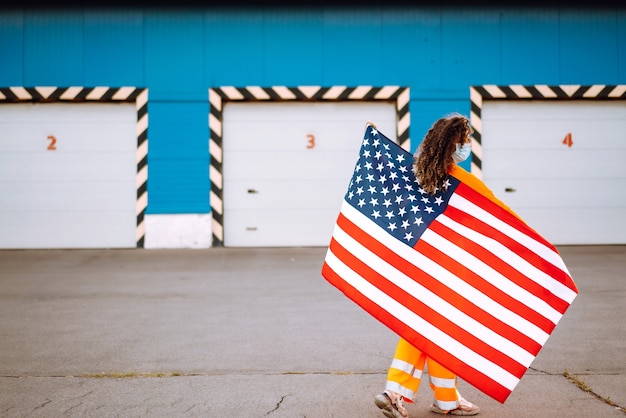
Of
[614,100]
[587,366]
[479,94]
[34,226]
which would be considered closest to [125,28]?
[34,226]

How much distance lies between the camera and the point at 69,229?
1331 centimetres

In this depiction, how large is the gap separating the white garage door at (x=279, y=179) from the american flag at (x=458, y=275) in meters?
9.11

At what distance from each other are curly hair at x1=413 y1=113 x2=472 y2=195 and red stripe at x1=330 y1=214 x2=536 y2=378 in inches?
19.3

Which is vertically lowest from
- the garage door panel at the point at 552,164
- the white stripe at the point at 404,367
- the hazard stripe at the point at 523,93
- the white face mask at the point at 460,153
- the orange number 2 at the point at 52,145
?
the white stripe at the point at 404,367

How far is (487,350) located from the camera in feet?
12.6

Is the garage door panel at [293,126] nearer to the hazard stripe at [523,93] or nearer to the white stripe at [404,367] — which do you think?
the hazard stripe at [523,93]

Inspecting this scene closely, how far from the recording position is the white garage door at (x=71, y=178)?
1325 cm

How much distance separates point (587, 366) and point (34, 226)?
1141cm

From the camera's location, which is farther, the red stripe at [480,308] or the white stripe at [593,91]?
the white stripe at [593,91]

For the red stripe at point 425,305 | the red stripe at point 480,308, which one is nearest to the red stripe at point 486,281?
the red stripe at point 480,308

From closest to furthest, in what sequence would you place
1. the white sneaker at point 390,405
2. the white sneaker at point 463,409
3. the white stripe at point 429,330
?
the white sneaker at point 390,405 → the white stripe at point 429,330 → the white sneaker at point 463,409

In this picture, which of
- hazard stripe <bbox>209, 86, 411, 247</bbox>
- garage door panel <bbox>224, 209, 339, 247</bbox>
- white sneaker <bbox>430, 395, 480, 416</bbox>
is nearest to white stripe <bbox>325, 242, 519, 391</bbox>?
white sneaker <bbox>430, 395, 480, 416</bbox>

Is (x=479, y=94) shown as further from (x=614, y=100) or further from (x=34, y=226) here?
(x=34, y=226)

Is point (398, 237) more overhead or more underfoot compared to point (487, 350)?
more overhead
